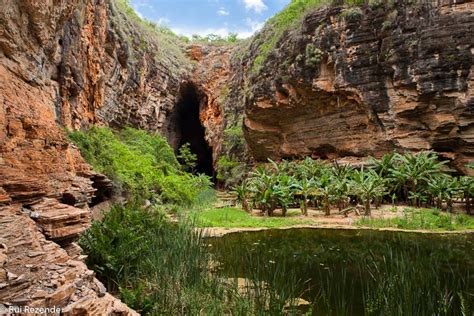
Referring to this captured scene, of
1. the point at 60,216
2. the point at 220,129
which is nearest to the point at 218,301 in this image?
the point at 60,216

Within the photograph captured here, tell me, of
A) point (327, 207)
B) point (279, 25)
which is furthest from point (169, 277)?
point (279, 25)

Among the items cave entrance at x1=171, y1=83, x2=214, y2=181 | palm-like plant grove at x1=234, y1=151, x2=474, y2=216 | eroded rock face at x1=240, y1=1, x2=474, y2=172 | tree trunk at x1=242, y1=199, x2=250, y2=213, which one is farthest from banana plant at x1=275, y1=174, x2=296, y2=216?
cave entrance at x1=171, y1=83, x2=214, y2=181

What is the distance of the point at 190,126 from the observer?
3703cm

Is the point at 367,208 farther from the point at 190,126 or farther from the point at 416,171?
the point at 190,126

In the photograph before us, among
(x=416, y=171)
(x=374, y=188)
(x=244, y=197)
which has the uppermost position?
(x=416, y=171)

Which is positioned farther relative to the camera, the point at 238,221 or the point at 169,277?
the point at 238,221

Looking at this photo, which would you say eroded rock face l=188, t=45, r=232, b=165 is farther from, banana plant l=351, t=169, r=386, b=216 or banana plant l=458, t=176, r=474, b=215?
banana plant l=458, t=176, r=474, b=215

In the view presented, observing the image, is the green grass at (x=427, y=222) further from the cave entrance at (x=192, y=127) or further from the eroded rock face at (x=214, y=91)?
the cave entrance at (x=192, y=127)

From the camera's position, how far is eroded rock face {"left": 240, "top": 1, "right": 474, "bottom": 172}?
14.9 meters

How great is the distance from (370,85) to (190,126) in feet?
75.1

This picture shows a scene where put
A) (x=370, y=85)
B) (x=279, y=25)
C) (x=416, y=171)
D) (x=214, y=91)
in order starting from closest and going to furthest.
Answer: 1. (x=416, y=171)
2. (x=370, y=85)
3. (x=279, y=25)
4. (x=214, y=91)

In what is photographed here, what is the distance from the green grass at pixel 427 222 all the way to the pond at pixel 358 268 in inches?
50.2

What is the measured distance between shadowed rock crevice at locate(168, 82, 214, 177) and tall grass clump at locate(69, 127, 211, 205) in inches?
403

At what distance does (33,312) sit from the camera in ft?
7.88
